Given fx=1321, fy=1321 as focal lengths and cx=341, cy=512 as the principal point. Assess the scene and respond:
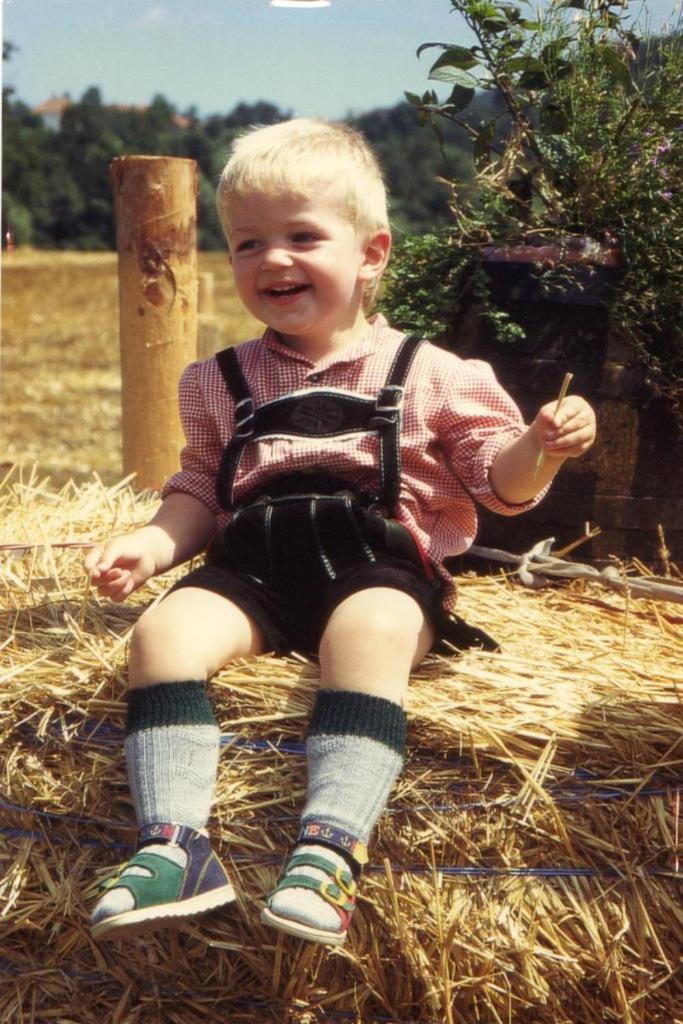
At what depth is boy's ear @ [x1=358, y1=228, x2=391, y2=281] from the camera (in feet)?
8.64

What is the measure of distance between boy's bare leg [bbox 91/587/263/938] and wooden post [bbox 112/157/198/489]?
200 cm

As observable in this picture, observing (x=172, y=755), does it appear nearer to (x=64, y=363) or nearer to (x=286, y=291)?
(x=286, y=291)

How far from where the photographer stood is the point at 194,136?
26641 millimetres

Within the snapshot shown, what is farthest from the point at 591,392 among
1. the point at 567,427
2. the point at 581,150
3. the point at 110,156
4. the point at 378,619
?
the point at 110,156

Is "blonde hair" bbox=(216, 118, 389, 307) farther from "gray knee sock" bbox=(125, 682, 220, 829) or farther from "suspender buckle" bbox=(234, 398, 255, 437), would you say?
"gray knee sock" bbox=(125, 682, 220, 829)

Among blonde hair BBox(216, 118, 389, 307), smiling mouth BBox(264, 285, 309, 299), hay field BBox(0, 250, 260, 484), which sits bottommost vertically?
hay field BBox(0, 250, 260, 484)

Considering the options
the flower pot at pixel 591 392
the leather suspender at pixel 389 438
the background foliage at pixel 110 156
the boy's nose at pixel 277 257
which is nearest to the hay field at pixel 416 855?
the leather suspender at pixel 389 438

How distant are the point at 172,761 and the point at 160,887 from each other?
0.69 feet

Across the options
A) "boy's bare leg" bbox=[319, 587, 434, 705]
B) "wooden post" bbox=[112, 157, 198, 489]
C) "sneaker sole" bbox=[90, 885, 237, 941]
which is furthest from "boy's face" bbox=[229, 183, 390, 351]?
"wooden post" bbox=[112, 157, 198, 489]

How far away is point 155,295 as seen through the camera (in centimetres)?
420

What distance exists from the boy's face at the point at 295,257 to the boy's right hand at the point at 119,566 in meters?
0.51

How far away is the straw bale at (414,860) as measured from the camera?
6.81 ft

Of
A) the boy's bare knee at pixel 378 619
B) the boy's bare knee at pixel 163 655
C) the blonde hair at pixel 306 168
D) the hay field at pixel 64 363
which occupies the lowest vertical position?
the hay field at pixel 64 363

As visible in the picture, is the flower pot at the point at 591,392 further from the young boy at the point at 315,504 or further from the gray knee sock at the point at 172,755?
the gray knee sock at the point at 172,755
